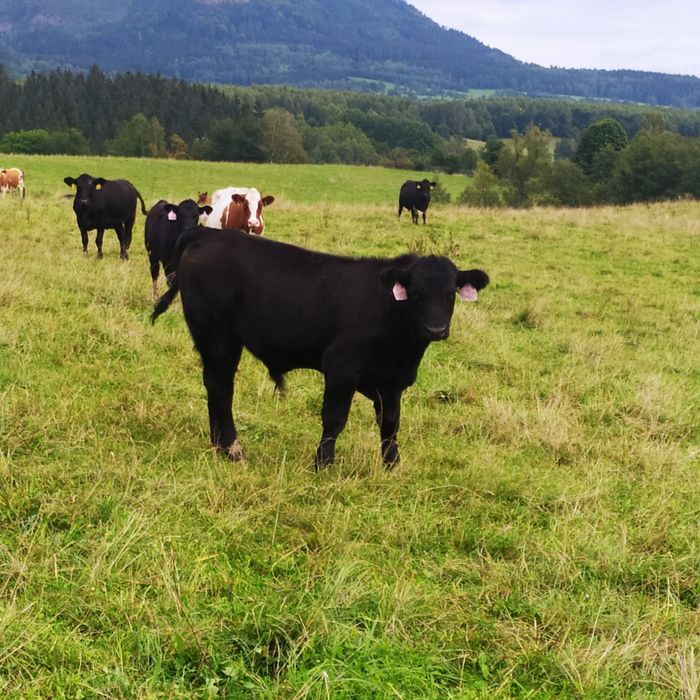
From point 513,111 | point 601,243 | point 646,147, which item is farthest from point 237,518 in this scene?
point 513,111

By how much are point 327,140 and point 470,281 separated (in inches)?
3965

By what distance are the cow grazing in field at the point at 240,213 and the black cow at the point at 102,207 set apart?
62.3 inches

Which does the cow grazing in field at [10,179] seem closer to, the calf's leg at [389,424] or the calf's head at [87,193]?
the calf's head at [87,193]

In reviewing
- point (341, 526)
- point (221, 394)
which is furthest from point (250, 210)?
point (341, 526)

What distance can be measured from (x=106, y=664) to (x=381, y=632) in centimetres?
121

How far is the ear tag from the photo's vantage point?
4863mm

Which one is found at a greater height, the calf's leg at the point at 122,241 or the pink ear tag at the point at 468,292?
the pink ear tag at the point at 468,292

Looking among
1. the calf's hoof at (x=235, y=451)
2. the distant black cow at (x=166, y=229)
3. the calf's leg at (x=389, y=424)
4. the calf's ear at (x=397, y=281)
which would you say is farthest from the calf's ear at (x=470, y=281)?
the distant black cow at (x=166, y=229)

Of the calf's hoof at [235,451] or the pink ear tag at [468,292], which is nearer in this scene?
the pink ear tag at [468,292]

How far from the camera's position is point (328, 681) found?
2.63 meters

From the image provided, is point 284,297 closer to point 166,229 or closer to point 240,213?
point 166,229

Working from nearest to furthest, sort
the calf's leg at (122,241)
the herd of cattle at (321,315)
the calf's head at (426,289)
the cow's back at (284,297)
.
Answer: the calf's head at (426,289) → the herd of cattle at (321,315) → the cow's back at (284,297) → the calf's leg at (122,241)

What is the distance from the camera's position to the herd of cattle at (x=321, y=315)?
502 centimetres

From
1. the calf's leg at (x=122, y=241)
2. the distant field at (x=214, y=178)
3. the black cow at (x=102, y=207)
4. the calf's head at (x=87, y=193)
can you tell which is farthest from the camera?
the distant field at (x=214, y=178)
